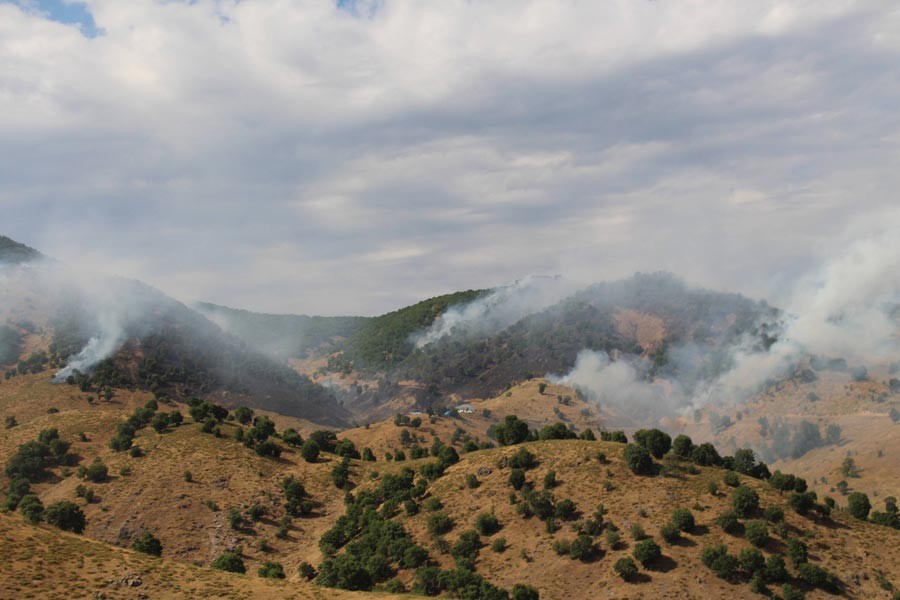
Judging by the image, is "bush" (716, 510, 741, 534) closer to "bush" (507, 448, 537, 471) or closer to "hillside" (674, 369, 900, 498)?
"bush" (507, 448, 537, 471)

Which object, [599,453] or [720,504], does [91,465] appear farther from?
[720,504]

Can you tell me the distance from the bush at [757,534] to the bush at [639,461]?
16.4 metres

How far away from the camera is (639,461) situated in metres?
89.9

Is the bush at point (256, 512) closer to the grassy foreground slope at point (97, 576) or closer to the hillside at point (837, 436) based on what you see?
the grassy foreground slope at point (97, 576)

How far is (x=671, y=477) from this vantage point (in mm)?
89000

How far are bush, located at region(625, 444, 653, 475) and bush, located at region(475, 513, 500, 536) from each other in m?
20.3

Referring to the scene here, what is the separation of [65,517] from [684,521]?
76.1m

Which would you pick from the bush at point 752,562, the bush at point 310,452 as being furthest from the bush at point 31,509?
the bush at point 752,562

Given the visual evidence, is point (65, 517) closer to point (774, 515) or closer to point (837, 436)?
point (774, 515)

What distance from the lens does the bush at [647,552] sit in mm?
73250

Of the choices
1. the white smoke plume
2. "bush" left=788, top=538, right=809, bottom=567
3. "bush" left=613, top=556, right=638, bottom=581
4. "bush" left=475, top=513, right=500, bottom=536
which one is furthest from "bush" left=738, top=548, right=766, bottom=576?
the white smoke plume

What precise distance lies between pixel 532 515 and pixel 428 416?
109677 millimetres

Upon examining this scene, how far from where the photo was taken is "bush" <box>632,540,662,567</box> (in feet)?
240

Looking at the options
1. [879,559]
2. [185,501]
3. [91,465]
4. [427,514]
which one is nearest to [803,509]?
[879,559]
